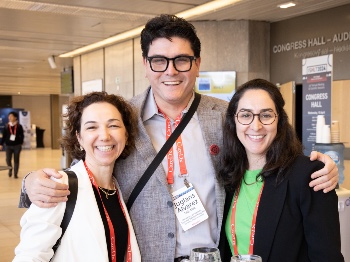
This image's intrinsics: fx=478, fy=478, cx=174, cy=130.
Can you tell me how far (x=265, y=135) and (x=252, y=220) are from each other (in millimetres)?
348

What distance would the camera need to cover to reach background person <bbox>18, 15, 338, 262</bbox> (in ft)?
6.83

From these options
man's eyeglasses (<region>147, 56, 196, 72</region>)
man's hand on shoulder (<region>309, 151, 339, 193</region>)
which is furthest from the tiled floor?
man's hand on shoulder (<region>309, 151, 339, 193</region>)

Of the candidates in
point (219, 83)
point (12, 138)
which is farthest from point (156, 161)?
point (12, 138)

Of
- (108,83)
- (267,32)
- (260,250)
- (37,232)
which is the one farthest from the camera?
(108,83)

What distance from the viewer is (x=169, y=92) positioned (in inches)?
85.4

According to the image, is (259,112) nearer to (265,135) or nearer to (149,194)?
(265,135)

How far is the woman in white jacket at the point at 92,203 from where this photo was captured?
1723 mm

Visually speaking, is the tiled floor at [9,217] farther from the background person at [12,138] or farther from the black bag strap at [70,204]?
the black bag strap at [70,204]

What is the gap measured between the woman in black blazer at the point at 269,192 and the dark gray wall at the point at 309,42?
5934mm

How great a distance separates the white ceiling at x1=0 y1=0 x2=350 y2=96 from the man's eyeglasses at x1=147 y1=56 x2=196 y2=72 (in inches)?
207

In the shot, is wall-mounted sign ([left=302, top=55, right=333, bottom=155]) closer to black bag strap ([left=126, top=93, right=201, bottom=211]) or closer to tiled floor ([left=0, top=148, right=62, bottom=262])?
tiled floor ([left=0, top=148, right=62, bottom=262])

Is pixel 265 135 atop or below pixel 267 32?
below

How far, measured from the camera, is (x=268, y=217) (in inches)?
72.4

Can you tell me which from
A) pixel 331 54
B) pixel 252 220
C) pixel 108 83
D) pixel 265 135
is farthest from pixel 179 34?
pixel 108 83
